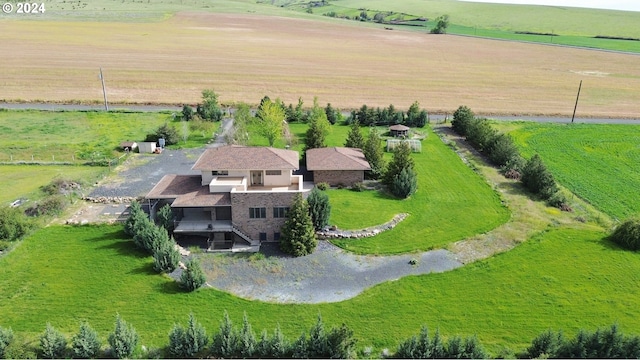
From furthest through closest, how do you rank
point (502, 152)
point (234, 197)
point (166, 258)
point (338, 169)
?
point (502, 152) < point (338, 169) < point (234, 197) < point (166, 258)

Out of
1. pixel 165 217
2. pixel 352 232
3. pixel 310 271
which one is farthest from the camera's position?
pixel 352 232

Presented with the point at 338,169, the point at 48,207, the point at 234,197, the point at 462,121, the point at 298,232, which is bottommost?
the point at 48,207

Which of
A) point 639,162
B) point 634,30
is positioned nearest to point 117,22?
point 639,162

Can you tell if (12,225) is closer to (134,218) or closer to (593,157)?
(134,218)

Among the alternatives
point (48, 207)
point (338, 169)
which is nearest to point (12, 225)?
point (48, 207)

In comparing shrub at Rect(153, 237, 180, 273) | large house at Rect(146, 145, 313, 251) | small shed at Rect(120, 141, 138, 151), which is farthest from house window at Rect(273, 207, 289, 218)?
small shed at Rect(120, 141, 138, 151)

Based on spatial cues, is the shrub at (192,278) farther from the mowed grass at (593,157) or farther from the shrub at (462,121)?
the shrub at (462,121)

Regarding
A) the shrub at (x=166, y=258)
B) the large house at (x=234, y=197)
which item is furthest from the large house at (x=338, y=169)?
the shrub at (x=166, y=258)
